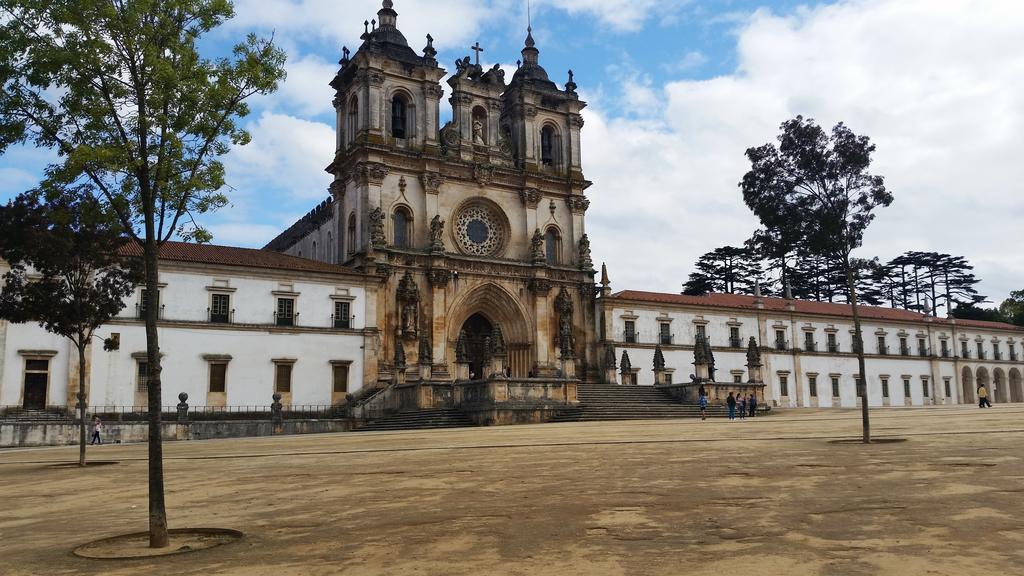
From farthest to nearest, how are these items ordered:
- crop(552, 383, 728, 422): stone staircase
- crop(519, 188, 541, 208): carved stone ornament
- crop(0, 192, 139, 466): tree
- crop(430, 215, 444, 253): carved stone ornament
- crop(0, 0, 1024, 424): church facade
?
crop(519, 188, 541, 208): carved stone ornament
crop(430, 215, 444, 253): carved stone ornament
crop(0, 0, 1024, 424): church facade
crop(552, 383, 728, 422): stone staircase
crop(0, 192, 139, 466): tree

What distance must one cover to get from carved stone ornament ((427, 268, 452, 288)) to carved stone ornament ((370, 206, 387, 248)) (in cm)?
314

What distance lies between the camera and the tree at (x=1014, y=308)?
85550 millimetres

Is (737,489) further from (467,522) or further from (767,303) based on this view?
(767,303)

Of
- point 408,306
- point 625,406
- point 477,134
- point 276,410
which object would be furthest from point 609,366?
point 276,410

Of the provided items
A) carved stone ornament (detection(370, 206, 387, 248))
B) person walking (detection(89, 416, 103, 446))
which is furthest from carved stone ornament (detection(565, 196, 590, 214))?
person walking (detection(89, 416, 103, 446))

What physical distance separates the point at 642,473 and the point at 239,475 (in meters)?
7.61

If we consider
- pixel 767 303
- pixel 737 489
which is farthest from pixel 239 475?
pixel 767 303

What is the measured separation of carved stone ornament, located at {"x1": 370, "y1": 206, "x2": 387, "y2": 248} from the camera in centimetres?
4378

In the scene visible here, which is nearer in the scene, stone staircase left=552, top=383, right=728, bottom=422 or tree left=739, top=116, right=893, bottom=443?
tree left=739, top=116, right=893, bottom=443

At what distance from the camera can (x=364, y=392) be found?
41438 mm

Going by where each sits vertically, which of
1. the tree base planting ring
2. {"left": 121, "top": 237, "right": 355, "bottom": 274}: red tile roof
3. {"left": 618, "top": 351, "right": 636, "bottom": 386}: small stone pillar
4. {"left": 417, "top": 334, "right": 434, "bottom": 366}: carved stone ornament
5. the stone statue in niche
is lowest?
the tree base planting ring

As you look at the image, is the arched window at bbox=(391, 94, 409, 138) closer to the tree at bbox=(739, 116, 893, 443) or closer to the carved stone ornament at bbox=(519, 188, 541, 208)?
the carved stone ornament at bbox=(519, 188, 541, 208)

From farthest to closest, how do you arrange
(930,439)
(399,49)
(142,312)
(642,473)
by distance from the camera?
(399,49), (142,312), (930,439), (642,473)

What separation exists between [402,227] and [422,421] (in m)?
14.9
